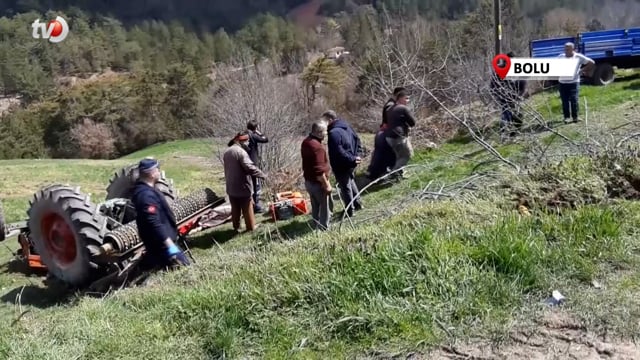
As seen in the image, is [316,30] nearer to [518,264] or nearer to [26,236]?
[26,236]

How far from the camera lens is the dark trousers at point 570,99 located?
11.4 metres

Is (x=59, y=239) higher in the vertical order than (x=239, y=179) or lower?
lower

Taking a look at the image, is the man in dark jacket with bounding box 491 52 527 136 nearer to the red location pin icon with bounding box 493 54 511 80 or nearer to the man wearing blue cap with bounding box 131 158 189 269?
the red location pin icon with bounding box 493 54 511 80

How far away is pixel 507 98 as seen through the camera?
912 cm

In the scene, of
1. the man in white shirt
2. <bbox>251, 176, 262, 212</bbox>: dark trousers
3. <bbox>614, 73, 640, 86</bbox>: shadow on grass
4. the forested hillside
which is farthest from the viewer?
the forested hillside

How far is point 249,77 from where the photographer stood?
22.9m

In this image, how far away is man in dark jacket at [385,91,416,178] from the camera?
396 inches

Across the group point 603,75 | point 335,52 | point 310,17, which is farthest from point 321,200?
point 335,52

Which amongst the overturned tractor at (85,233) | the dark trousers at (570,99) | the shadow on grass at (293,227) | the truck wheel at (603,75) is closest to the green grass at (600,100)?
the dark trousers at (570,99)

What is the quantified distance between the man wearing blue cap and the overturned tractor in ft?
3.27

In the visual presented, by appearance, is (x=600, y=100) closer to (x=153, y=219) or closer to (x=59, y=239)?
(x=153, y=219)

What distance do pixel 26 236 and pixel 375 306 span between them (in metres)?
6.95

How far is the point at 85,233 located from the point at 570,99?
872 centimetres

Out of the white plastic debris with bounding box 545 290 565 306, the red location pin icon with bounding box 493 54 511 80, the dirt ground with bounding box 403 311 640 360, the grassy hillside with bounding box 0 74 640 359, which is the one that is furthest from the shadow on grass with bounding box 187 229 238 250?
the dirt ground with bounding box 403 311 640 360
